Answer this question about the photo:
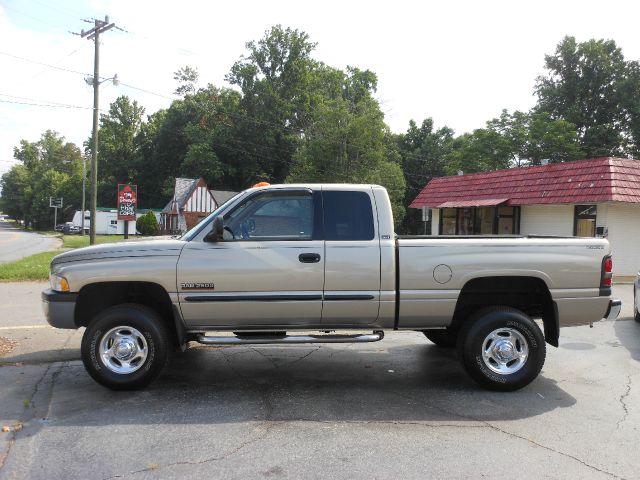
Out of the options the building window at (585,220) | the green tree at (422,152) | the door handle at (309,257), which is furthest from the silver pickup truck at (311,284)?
the green tree at (422,152)

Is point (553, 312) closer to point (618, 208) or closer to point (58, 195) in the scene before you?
point (618, 208)

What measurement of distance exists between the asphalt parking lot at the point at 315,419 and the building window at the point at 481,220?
16571mm

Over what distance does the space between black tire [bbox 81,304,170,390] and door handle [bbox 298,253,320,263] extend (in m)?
1.50

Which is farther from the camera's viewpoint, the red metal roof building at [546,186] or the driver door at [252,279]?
the red metal roof building at [546,186]

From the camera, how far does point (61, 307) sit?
540 cm

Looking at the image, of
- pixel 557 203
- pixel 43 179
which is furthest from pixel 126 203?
pixel 43 179

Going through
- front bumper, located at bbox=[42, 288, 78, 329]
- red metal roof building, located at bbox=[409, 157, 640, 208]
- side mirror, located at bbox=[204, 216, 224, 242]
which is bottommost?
front bumper, located at bbox=[42, 288, 78, 329]

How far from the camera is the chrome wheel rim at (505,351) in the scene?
5.57 meters

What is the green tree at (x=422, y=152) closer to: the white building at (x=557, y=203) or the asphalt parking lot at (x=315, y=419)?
the white building at (x=557, y=203)

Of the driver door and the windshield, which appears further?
the windshield

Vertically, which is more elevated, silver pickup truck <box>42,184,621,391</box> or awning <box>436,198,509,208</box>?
awning <box>436,198,509,208</box>

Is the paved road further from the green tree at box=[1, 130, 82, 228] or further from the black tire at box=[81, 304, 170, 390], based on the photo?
the green tree at box=[1, 130, 82, 228]

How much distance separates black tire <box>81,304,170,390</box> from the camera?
5305 millimetres

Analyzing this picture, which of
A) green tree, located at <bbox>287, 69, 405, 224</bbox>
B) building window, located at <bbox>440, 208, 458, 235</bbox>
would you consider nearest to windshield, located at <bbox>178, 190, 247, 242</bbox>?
building window, located at <bbox>440, 208, 458, 235</bbox>
